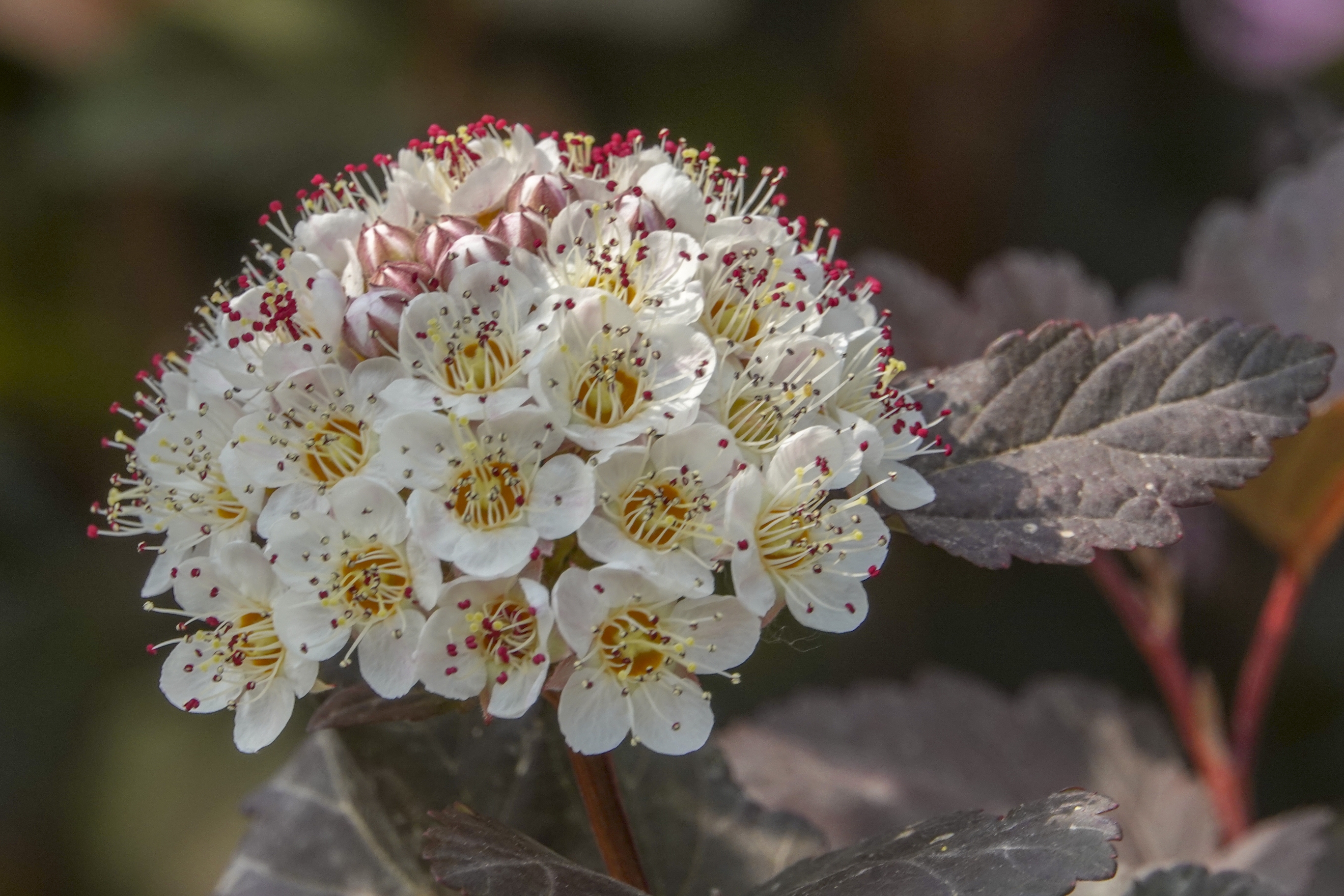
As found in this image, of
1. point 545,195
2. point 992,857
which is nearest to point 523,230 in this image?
point 545,195

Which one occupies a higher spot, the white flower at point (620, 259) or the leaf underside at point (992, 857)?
the white flower at point (620, 259)

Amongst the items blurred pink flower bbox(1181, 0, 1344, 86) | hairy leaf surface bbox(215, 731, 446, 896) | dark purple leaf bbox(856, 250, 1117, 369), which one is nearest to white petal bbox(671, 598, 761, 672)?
hairy leaf surface bbox(215, 731, 446, 896)

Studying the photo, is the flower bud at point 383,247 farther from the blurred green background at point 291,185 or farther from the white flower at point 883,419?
the blurred green background at point 291,185

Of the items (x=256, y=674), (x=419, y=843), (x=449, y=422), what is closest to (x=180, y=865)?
(x=419, y=843)

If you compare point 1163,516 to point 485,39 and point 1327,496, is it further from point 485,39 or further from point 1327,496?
point 485,39

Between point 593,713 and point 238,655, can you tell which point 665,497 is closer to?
point 593,713

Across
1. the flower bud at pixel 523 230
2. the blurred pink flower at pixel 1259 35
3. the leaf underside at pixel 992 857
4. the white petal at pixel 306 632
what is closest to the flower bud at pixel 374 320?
the flower bud at pixel 523 230

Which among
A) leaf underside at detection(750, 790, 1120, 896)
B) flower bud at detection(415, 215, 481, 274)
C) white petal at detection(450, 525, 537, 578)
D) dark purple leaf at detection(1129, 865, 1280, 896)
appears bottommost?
dark purple leaf at detection(1129, 865, 1280, 896)

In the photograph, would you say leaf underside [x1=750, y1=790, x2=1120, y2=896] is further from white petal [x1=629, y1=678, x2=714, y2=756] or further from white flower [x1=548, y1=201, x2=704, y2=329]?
white flower [x1=548, y1=201, x2=704, y2=329]
